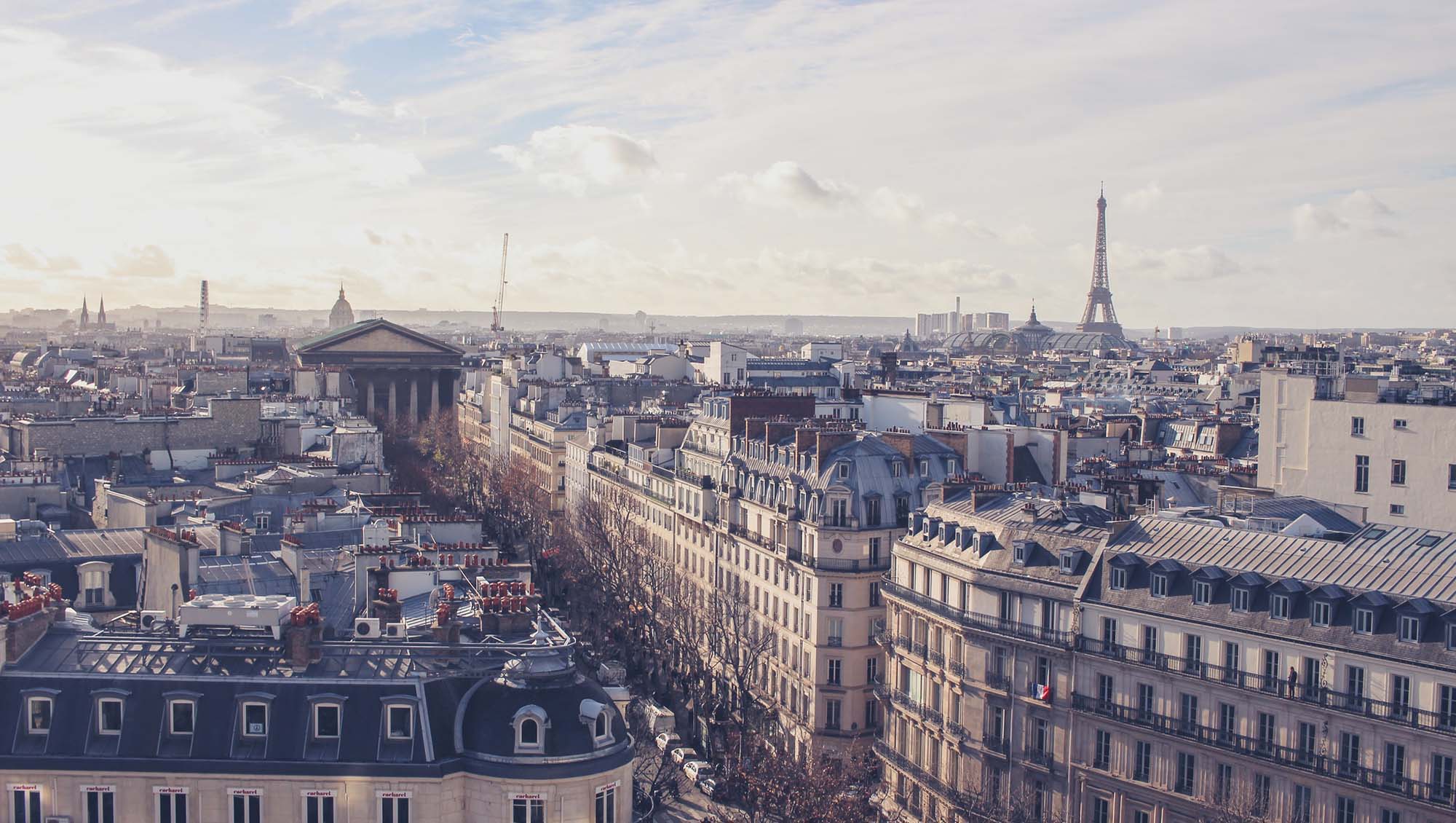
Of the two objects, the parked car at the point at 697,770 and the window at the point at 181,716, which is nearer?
the window at the point at 181,716

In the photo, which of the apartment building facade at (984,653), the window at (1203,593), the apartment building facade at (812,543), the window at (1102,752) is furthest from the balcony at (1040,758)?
the apartment building facade at (812,543)

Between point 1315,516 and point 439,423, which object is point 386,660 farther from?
point 439,423

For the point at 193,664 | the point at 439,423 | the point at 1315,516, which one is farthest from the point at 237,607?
the point at 439,423

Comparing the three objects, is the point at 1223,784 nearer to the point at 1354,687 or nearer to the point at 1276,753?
the point at 1276,753

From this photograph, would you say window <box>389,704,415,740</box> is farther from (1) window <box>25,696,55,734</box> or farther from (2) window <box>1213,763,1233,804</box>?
(2) window <box>1213,763,1233,804</box>

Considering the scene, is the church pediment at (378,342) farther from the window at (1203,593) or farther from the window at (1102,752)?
the window at (1203,593)

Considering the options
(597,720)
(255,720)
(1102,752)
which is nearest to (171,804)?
(255,720)
